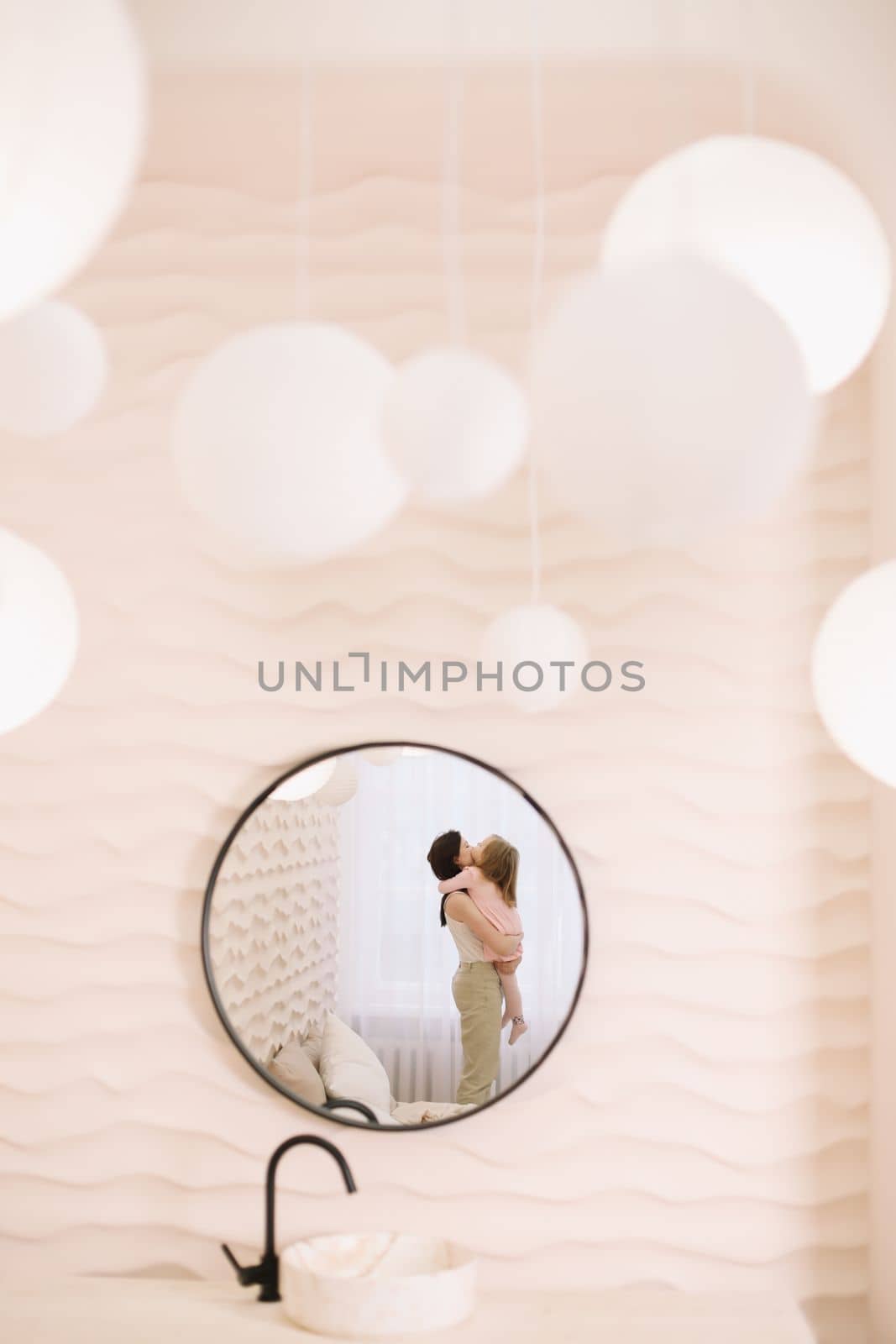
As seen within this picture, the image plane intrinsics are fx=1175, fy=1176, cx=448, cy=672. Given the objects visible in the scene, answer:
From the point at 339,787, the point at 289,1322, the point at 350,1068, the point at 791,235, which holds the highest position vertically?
the point at 791,235

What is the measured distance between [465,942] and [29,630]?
3.55ft

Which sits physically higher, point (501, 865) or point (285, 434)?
point (285, 434)

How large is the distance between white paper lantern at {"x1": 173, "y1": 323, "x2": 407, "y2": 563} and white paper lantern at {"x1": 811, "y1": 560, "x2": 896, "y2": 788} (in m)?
0.45

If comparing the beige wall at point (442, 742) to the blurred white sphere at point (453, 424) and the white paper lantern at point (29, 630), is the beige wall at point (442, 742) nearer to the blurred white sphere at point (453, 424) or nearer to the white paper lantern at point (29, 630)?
the white paper lantern at point (29, 630)

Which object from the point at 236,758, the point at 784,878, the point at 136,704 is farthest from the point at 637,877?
the point at 136,704

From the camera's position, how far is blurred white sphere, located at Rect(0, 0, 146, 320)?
2.02ft

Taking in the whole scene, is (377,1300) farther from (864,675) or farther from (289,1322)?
(864,675)

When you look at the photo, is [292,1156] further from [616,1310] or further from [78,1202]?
[616,1310]

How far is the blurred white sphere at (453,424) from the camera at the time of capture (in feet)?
3.03

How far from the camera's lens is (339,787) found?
2.04m

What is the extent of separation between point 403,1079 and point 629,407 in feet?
4.91

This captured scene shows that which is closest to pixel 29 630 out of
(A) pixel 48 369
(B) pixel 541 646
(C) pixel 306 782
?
(A) pixel 48 369
